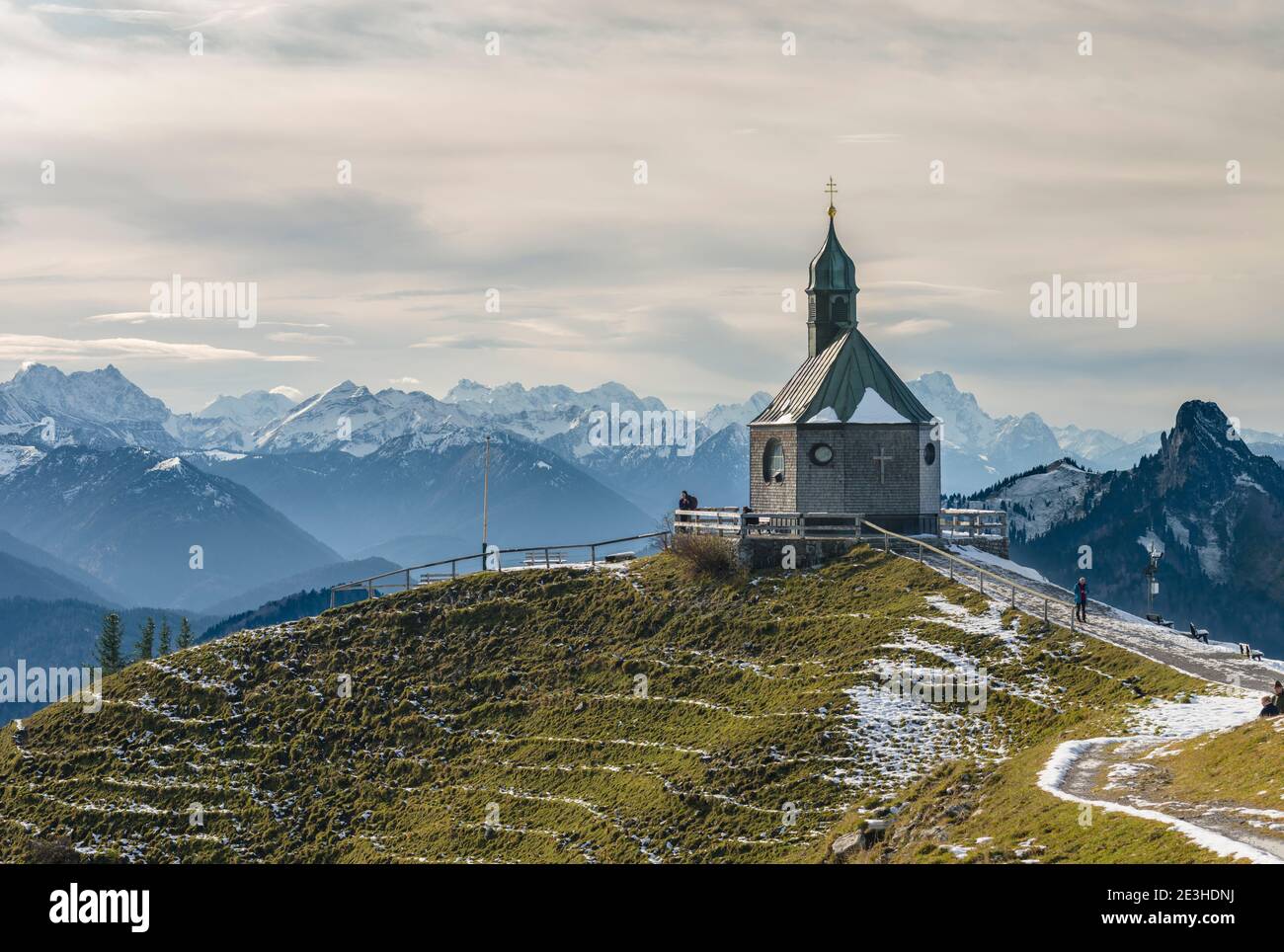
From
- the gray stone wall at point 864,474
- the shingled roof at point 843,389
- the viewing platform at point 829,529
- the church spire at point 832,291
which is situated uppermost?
the church spire at point 832,291

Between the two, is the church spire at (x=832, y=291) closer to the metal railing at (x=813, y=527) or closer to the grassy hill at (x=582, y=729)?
the metal railing at (x=813, y=527)

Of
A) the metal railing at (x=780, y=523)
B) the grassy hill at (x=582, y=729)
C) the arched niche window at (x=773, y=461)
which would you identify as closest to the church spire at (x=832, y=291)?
the arched niche window at (x=773, y=461)

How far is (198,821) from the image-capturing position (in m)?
56.2

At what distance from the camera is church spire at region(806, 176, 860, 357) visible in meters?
75.5

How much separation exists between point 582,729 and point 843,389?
24759 mm

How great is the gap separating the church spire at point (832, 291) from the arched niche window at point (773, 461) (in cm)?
728

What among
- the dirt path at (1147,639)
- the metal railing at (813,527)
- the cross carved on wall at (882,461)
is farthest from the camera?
the cross carved on wall at (882,461)

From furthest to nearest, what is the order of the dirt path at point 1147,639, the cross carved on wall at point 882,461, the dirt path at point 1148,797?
the cross carved on wall at point 882,461
the dirt path at point 1147,639
the dirt path at point 1148,797

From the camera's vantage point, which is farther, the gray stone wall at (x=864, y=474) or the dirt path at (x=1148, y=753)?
the gray stone wall at (x=864, y=474)

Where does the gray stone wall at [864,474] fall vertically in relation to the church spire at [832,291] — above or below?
below

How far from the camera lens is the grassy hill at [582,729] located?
4372 cm

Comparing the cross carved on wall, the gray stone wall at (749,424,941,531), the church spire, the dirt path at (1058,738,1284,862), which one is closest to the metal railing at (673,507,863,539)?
the gray stone wall at (749,424,941,531)
